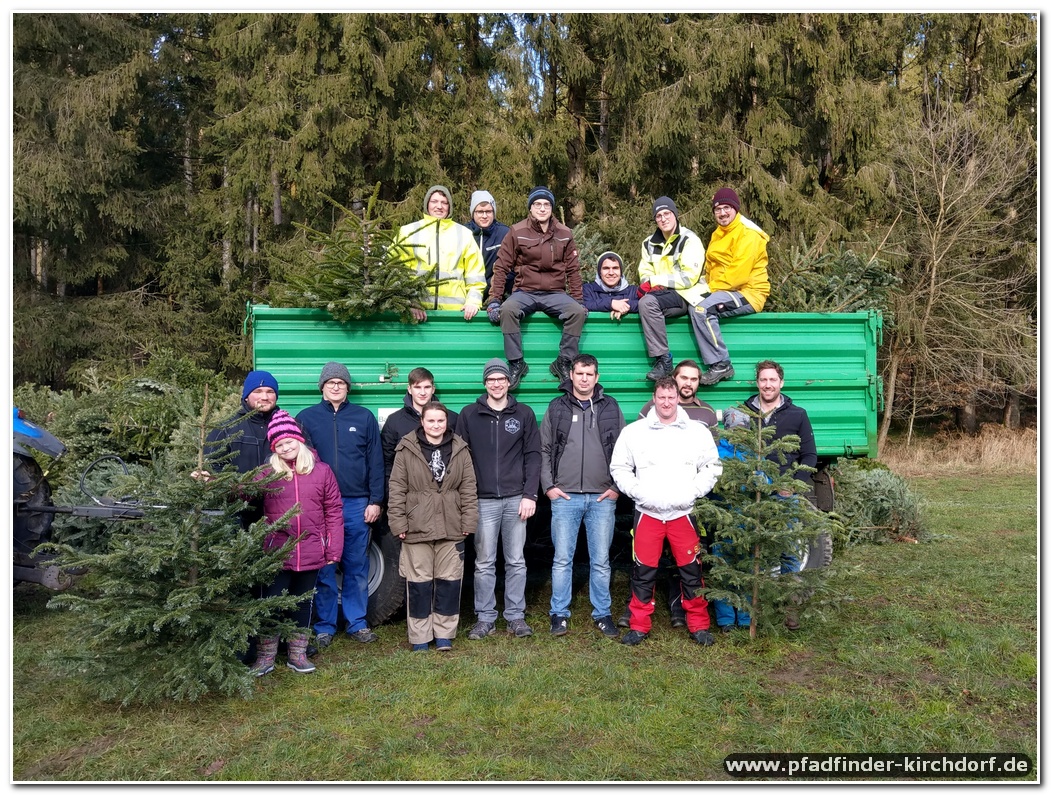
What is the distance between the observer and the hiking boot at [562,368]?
5.88 meters

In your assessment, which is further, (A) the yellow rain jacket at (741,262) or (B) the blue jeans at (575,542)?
(A) the yellow rain jacket at (741,262)

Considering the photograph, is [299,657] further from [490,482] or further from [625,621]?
[625,621]

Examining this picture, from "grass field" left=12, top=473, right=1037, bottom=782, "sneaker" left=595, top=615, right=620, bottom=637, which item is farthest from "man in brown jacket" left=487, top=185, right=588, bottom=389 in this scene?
"grass field" left=12, top=473, right=1037, bottom=782

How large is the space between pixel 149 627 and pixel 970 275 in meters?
17.8

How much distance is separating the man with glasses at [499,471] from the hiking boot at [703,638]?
1.07 m

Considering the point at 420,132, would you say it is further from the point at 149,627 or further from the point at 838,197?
the point at 149,627

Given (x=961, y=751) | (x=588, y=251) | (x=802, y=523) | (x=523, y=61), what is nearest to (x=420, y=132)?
(x=523, y=61)

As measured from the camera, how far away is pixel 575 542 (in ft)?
18.4

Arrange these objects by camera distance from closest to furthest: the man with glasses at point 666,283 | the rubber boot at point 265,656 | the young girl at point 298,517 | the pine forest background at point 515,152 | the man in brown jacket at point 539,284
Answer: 1. the rubber boot at point 265,656
2. the young girl at point 298,517
3. the man in brown jacket at point 539,284
4. the man with glasses at point 666,283
5. the pine forest background at point 515,152

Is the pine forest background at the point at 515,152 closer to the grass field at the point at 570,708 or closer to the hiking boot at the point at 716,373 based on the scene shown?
the hiking boot at the point at 716,373

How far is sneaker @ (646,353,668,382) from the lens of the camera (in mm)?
6012

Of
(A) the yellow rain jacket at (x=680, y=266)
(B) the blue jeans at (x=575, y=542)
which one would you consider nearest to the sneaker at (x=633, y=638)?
(B) the blue jeans at (x=575, y=542)

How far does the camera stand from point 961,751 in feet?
12.7

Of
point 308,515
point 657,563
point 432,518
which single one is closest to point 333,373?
point 308,515
